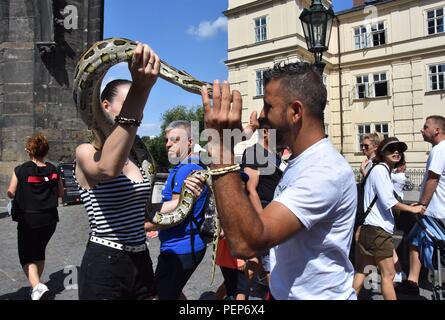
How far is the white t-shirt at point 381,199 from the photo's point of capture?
491cm

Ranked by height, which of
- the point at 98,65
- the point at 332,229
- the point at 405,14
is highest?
the point at 405,14

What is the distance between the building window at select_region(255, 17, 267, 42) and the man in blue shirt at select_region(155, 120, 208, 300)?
1078 inches

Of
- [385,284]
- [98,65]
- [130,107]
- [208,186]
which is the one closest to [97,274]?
[130,107]

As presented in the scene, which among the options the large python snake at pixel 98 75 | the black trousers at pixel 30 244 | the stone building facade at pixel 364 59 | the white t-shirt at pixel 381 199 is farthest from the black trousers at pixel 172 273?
the stone building facade at pixel 364 59

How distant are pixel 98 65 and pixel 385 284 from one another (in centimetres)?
401

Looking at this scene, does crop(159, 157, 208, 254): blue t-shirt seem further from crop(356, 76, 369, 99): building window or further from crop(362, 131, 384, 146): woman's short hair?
crop(356, 76, 369, 99): building window

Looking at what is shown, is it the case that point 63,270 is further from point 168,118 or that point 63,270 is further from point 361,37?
point 168,118

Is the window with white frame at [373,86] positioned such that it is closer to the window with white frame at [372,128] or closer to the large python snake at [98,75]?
the window with white frame at [372,128]

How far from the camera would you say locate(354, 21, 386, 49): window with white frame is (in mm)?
29703

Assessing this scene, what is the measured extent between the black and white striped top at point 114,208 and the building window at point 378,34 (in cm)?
3087

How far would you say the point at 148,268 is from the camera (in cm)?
266

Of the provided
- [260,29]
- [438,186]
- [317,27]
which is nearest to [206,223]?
[438,186]

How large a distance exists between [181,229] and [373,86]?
29041 mm
